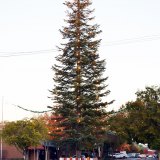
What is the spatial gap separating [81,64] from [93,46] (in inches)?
120

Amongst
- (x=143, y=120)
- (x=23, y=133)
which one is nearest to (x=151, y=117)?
(x=143, y=120)

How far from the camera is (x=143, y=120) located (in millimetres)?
48562

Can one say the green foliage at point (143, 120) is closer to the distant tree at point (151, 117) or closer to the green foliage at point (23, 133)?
the distant tree at point (151, 117)

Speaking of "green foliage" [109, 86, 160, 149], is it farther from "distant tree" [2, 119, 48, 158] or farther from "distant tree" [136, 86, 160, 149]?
"distant tree" [2, 119, 48, 158]

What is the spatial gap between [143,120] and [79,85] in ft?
43.3

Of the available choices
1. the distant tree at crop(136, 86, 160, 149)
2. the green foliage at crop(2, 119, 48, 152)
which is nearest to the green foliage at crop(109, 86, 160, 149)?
the distant tree at crop(136, 86, 160, 149)

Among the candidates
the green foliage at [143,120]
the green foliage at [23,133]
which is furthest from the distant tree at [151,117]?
the green foliage at [23,133]

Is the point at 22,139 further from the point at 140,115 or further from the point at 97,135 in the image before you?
the point at 140,115

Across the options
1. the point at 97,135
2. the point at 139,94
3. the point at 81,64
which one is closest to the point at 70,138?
the point at 97,135

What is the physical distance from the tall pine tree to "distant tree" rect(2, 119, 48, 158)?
269 cm

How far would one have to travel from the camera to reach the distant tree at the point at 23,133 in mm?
58469

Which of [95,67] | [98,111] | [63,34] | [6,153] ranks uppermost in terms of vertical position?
[63,34]

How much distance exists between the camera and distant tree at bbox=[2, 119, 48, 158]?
58469mm

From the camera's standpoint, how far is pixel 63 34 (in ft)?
201
